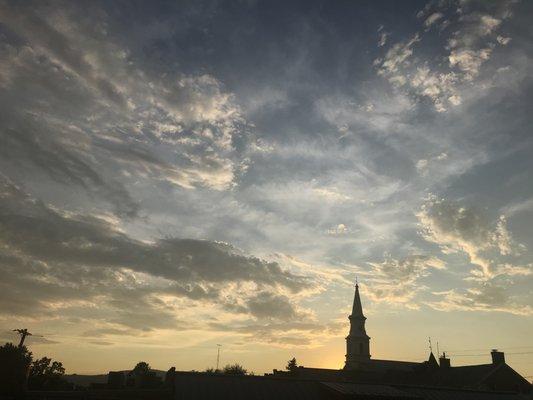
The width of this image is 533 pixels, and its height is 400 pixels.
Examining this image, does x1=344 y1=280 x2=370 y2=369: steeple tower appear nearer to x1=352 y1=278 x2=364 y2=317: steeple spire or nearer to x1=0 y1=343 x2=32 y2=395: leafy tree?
x1=352 y1=278 x2=364 y2=317: steeple spire

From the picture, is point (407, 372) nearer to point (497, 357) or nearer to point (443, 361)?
point (443, 361)

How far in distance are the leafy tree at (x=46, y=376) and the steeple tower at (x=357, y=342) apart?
2134 inches

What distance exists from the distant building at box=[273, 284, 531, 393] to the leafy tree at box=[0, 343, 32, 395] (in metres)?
36.4

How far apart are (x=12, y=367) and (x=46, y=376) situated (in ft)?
52.0

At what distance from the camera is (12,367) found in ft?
196

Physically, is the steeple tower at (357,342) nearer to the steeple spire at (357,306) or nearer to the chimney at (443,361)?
the steeple spire at (357,306)

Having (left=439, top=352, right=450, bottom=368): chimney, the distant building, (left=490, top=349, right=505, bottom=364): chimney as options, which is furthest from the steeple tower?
(left=490, top=349, right=505, bottom=364): chimney

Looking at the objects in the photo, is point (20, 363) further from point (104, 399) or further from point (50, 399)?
point (104, 399)

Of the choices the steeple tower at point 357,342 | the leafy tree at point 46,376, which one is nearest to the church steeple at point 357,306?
the steeple tower at point 357,342

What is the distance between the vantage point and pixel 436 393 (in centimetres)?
3853

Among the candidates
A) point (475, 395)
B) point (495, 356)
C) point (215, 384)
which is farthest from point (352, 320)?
point (215, 384)

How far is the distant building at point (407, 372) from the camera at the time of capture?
5638cm

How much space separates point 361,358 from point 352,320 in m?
8.10

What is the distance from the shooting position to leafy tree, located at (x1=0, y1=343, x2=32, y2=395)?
5394cm
